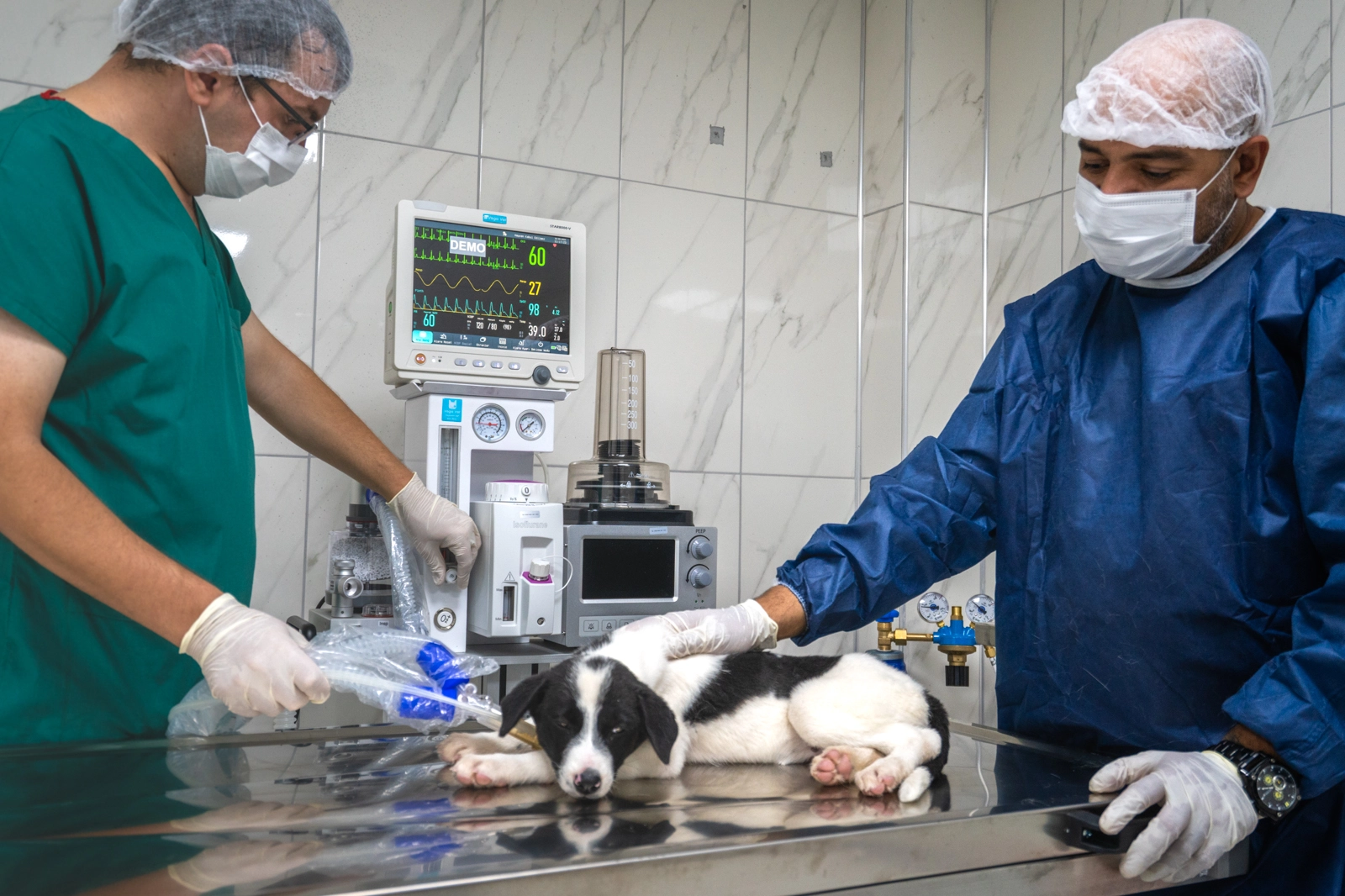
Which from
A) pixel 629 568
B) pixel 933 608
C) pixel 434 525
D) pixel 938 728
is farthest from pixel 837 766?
pixel 933 608

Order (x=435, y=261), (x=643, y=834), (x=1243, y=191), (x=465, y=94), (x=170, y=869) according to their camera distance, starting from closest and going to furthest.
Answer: (x=170, y=869), (x=643, y=834), (x=1243, y=191), (x=435, y=261), (x=465, y=94)

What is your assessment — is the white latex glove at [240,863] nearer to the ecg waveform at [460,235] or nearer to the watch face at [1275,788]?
the watch face at [1275,788]

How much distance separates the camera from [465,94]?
11.0 ft

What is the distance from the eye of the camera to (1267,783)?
1.08 metres

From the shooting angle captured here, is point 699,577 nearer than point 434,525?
No

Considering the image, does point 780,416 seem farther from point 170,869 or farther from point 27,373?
point 170,869

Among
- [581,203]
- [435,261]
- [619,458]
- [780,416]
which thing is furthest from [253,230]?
[780,416]

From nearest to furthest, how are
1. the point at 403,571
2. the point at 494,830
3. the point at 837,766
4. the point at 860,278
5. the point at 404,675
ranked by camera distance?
the point at 494,830 < the point at 837,766 < the point at 404,675 < the point at 403,571 < the point at 860,278

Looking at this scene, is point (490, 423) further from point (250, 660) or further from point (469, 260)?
point (250, 660)

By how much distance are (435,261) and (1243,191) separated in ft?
6.28

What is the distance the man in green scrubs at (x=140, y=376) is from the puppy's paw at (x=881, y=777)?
66 centimetres

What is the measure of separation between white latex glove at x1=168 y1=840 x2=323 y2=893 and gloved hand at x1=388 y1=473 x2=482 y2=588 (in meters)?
1.23

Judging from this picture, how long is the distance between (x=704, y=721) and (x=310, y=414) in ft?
3.40

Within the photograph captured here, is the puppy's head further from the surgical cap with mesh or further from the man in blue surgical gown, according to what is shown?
the surgical cap with mesh
